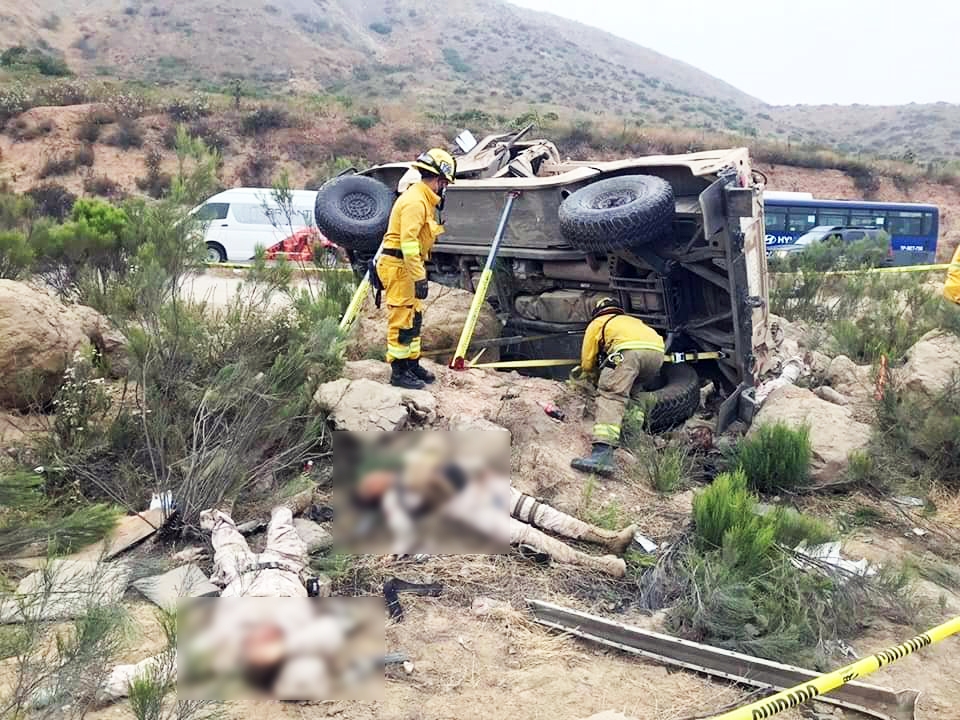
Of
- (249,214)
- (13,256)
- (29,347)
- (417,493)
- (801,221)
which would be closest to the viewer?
(417,493)

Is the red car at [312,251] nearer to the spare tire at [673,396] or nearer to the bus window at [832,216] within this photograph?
the spare tire at [673,396]

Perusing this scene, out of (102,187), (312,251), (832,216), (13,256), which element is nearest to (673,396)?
(312,251)

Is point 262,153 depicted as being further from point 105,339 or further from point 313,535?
point 313,535

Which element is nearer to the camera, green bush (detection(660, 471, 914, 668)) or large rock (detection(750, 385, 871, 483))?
green bush (detection(660, 471, 914, 668))

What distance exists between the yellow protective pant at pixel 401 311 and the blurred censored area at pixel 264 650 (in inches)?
141

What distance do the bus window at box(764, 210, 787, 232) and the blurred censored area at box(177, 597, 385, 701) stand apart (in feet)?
75.8

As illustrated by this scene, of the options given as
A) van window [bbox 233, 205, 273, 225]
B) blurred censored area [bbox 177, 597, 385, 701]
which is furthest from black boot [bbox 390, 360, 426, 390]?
van window [bbox 233, 205, 273, 225]

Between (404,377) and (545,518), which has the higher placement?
(404,377)

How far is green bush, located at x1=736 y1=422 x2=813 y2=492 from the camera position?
538 cm

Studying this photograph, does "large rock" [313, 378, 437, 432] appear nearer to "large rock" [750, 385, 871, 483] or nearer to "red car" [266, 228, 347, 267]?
"large rock" [750, 385, 871, 483]

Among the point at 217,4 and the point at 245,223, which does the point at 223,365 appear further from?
the point at 217,4

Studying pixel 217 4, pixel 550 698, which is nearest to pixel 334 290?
pixel 550 698

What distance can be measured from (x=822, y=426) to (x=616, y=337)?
5.25 feet

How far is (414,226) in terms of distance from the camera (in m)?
5.82
